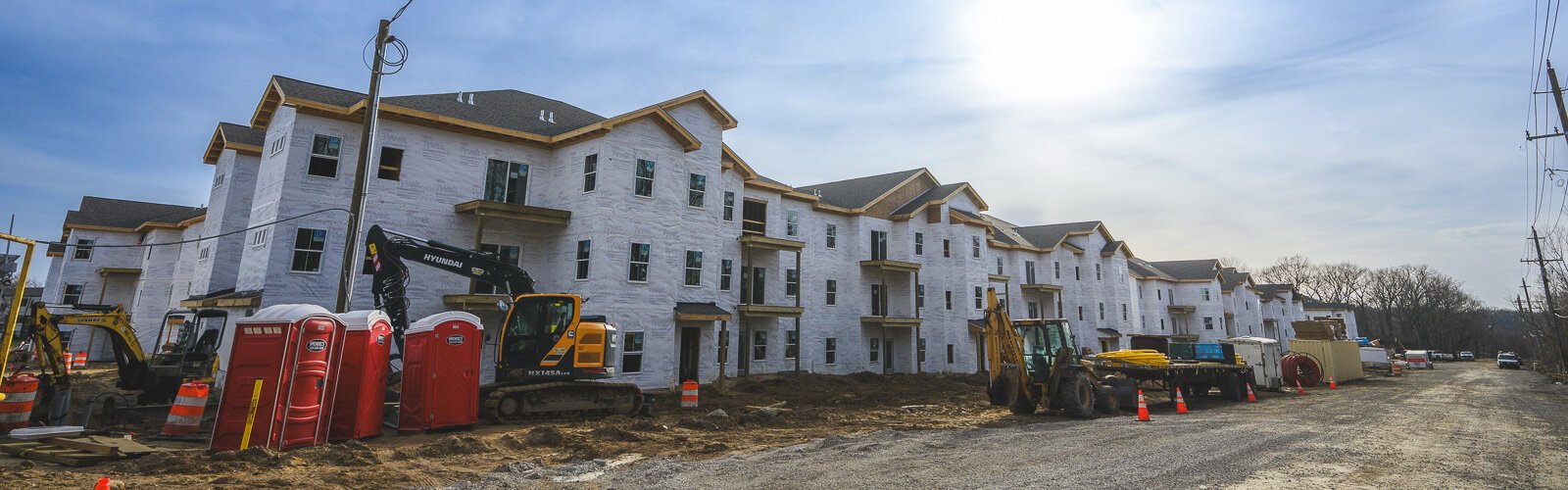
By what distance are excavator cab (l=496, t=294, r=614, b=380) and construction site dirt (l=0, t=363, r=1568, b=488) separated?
1270mm

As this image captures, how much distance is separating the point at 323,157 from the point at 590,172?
7.47 meters

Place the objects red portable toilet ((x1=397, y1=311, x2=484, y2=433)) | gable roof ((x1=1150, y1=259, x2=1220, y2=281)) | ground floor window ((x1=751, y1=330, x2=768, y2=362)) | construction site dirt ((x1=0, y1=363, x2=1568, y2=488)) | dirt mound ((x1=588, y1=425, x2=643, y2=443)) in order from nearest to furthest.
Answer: construction site dirt ((x1=0, y1=363, x2=1568, y2=488))
dirt mound ((x1=588, y1=425, x2=643, y2=443))
red portable toilet ((x1=397, y1=311, x2=484, y2=433))
ground floor window ((x1=751, y1=330, x2=768, y2=362))
gable roof ((x1=1150, y1=259, x2=1220, y2=281))

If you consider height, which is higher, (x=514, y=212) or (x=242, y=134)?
(x=242, y=134)

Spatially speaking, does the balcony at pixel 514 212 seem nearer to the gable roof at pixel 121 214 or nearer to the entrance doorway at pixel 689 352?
the entrance doorway at pixel 689 352

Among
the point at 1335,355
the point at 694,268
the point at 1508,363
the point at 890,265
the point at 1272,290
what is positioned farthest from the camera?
the point at 1272,290

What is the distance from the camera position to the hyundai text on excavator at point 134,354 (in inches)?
549

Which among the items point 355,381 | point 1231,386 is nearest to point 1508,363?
point 1231,386

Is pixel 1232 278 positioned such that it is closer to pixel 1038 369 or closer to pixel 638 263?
pixel 1038 369

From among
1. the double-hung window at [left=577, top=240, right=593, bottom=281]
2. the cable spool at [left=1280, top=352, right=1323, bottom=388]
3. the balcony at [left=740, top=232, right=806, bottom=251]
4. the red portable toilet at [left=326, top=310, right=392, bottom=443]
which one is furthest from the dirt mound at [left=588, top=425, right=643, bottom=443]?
the cable spool at [left=1280, top=352, right=1323, bottom=388]

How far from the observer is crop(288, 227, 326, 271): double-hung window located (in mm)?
18609

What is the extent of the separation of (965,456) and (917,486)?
255 cm

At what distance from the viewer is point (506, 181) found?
2244cm

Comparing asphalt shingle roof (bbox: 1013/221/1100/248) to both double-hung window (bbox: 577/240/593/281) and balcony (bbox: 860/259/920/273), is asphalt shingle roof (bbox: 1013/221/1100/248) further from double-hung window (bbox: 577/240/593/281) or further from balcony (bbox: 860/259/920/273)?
double-hung window (bbox: 577/240/593/281)

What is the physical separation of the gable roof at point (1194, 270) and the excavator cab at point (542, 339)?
6458 centimetres
